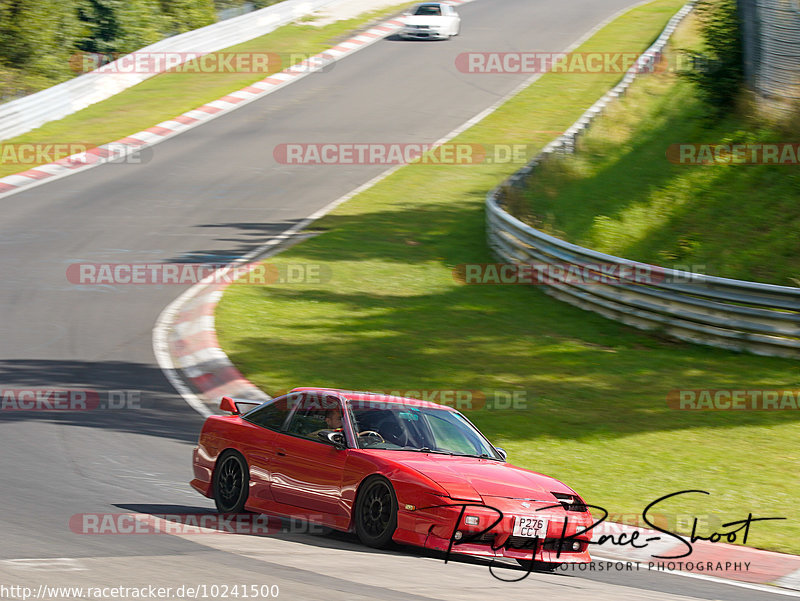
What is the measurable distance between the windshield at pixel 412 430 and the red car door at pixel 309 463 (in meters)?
0.22

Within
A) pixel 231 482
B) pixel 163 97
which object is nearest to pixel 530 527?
pixel 231 482

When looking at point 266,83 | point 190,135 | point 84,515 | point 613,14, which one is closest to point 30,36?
point 266,83

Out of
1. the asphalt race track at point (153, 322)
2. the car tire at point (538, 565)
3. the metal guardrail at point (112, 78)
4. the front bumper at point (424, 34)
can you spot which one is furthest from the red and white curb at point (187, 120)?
the car tire at point (538, 565)

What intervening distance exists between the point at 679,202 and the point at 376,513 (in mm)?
13792

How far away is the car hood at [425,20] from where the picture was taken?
42594 millimetres

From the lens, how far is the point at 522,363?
49.8 feet

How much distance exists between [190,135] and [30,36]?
11468 millimetres

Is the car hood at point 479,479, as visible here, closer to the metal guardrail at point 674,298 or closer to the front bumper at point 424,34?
the metal guardrail at point 674,298

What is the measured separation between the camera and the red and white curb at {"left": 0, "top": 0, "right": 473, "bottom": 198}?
26.8 metres

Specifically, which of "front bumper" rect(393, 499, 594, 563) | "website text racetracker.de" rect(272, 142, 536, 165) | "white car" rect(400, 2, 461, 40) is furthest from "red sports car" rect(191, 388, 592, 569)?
"white car" rect(400, 2, 461, 40)

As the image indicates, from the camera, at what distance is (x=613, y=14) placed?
48.6 metres

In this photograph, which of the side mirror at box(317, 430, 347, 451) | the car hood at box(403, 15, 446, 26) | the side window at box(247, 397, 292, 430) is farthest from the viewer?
the car hood at box(403, 15, 446, 26)

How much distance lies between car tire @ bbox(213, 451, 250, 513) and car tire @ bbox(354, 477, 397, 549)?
1.34 metres

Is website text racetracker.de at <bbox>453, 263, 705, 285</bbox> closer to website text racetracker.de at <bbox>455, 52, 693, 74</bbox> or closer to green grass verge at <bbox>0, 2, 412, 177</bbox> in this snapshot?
green grass verge at <bbox>0, 2, 412, 177</bbox>
